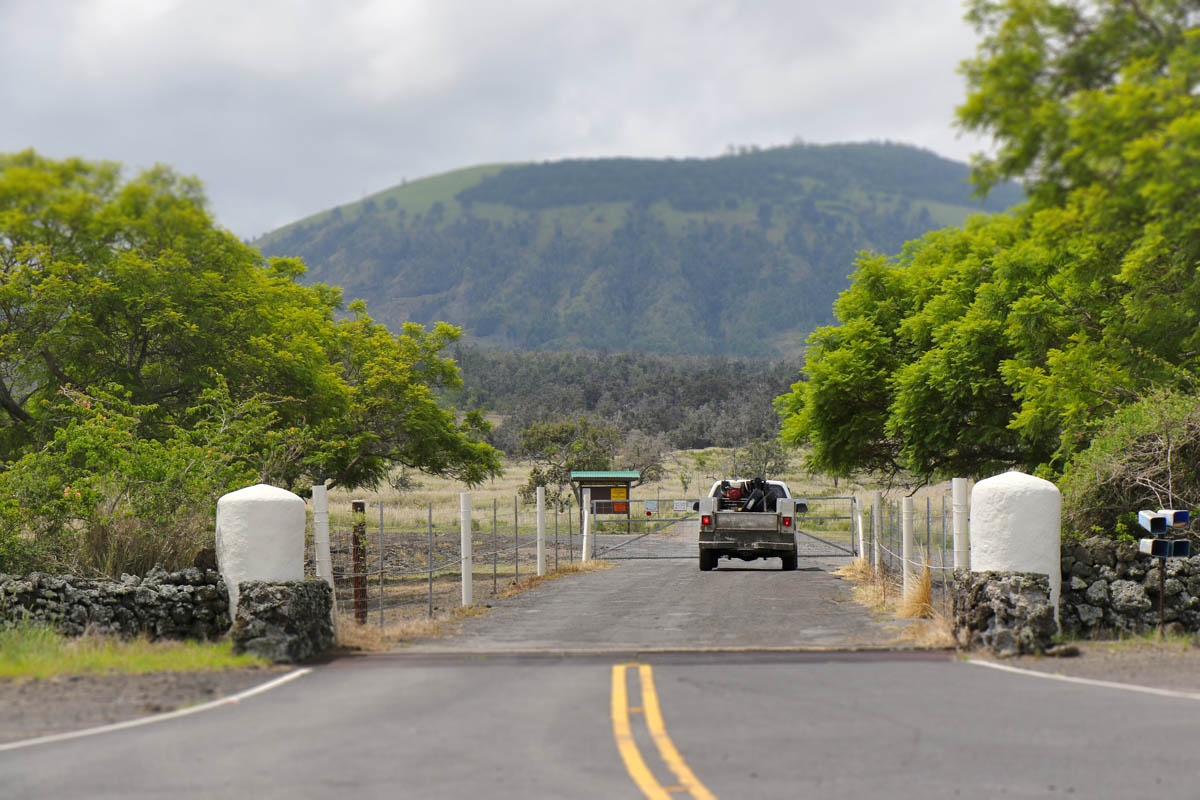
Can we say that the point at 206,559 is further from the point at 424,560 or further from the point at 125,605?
the point at 424,560

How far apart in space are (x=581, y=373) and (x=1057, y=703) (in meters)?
146

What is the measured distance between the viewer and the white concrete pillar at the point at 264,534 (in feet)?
48.3

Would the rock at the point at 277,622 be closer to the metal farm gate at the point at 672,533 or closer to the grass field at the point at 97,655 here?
the grass field at the point at 97,655

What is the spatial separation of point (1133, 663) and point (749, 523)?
18.4 m

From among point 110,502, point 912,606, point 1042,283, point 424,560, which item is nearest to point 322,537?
point 110,502

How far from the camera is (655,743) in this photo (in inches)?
338

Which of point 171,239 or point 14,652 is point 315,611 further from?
point 171,239

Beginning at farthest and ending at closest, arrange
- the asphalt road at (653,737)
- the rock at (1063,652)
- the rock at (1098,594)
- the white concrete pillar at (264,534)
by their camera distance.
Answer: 1. the rock at (1098,594)
2. the white concrete pillar at (264,534)
3. the rock at (1063,652)
4. the asphalt road at (653,737)

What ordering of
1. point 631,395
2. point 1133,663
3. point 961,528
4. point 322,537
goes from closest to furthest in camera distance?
point 1133,663, point 961,528, point 322,537, point 631,395

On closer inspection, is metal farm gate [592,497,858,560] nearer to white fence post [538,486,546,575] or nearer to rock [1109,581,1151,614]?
white fence post [538,486,546,575]

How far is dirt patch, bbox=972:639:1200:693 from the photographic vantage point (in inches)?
447

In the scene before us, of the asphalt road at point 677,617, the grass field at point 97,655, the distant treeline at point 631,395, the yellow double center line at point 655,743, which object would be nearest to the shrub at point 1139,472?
the asphalt road at point 677,617

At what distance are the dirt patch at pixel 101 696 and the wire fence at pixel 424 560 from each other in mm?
3029

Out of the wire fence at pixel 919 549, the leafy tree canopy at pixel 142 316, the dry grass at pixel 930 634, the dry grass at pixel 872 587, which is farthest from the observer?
the leafy tree canopy at pixel 142 316
